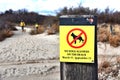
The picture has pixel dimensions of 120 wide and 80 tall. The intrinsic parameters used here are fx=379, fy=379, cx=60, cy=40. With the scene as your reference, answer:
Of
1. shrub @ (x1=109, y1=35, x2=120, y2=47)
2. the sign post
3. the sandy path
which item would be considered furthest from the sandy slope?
the sign post

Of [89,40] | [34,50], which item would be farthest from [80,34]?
[34,50]

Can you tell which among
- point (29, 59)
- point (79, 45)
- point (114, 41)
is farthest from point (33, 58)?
point (79, 45)

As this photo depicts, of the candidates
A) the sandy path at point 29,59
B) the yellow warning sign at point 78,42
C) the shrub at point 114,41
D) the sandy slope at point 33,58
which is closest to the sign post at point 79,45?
the yellow warning sign at point 78,42

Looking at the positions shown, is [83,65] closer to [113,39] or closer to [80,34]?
[80,34]

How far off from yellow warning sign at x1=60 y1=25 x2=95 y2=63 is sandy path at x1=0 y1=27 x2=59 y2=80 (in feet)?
29.4

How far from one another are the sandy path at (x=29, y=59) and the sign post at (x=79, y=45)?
8950 mm

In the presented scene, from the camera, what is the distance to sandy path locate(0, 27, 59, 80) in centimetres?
1412

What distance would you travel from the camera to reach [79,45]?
3.53 meters

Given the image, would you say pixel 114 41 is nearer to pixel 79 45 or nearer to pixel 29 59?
pixel 29 59

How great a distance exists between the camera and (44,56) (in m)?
19.8

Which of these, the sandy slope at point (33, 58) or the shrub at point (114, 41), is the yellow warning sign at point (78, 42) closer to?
the sandy slope at point (33, 58)

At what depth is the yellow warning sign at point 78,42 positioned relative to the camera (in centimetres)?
351

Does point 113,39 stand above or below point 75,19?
below

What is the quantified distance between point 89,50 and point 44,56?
1626cm
